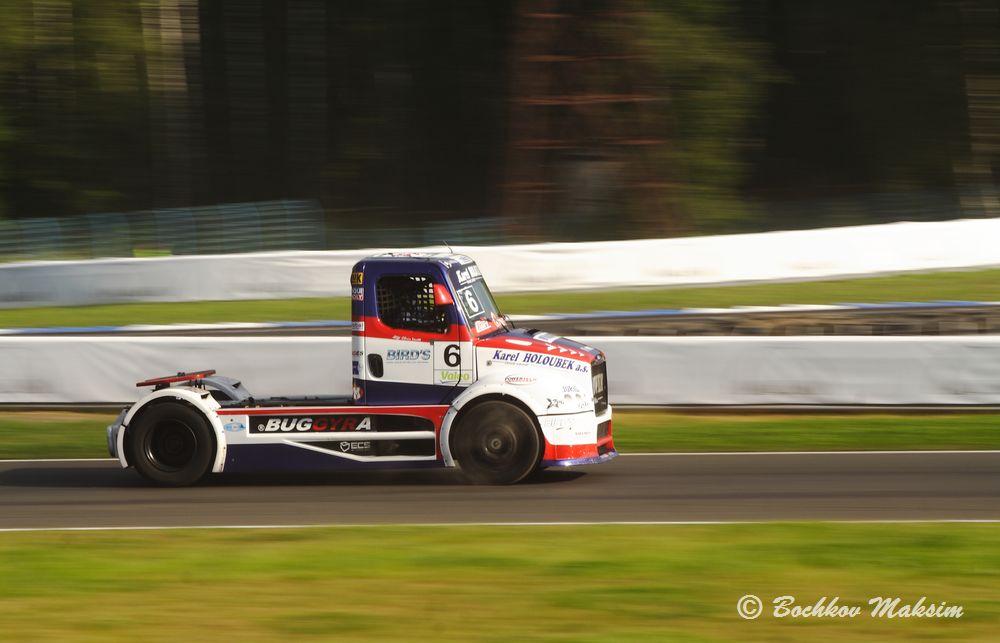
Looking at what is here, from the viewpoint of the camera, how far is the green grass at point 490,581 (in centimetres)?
618

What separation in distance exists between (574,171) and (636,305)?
7.17 metres

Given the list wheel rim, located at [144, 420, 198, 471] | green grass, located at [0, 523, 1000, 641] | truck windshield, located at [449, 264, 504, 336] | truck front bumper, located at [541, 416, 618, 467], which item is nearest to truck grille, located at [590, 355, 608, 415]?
truck front bumper, located at [541, 416, 618, 467]

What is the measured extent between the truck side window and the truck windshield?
20 centimetres

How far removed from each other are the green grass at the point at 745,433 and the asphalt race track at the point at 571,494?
60 cm

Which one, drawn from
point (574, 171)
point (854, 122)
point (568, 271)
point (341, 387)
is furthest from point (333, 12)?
point (341, 387)

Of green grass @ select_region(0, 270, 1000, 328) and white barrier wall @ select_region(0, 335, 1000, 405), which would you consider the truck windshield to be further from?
green grass @ select_region(0, 270, 1000, 328)

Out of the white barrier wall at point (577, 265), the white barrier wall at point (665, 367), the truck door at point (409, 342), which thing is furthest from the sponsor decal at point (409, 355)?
the white barrier wall at point (577, 265)

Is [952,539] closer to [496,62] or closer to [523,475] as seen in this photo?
[523,475]

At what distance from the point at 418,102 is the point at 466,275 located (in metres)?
33.2

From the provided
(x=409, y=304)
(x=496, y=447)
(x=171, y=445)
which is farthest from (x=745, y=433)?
(x=171, y=445)

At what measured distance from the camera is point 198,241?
2431 centimetres

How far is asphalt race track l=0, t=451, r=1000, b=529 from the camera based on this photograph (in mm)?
8695

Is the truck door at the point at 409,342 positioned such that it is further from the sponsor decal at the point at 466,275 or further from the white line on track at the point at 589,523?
the white line on track at the point at 589,523

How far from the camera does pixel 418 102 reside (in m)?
42.6
